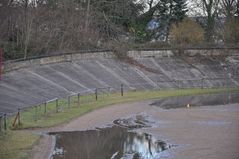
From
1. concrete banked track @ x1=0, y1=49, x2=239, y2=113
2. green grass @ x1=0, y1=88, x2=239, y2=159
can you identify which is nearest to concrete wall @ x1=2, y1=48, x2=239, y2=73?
concrete banked track @ x1=0, y1=49, x2=239, y2=113

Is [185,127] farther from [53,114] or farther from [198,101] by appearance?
[198,101]

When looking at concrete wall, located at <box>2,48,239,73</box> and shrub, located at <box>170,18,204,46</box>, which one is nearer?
concrete wall, located at <box>2,48,239,73</box>

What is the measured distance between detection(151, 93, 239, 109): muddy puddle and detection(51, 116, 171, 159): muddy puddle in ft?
41.1

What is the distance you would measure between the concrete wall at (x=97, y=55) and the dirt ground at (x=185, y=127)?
37.3 ft

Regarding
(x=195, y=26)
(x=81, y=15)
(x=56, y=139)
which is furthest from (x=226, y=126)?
(x=195, y=26)

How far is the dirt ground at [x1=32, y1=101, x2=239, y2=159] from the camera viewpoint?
25688 millimetres

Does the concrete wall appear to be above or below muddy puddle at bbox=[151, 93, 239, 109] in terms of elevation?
above

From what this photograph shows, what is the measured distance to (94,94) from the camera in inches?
1964

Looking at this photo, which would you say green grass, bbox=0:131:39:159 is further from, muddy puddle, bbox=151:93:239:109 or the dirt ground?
muddy puddle, bbox=151:93:239:109

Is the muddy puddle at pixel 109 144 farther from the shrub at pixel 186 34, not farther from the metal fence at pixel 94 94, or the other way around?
the shrub at pixel 186 34

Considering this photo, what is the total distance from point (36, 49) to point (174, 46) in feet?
65.5

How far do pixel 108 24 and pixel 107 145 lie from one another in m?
43.8

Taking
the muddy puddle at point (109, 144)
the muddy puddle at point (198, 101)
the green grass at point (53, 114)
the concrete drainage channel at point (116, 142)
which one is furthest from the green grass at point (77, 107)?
the muddy puddle at point (109, 144)

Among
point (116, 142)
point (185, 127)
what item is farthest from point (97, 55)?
point (116, 142)
